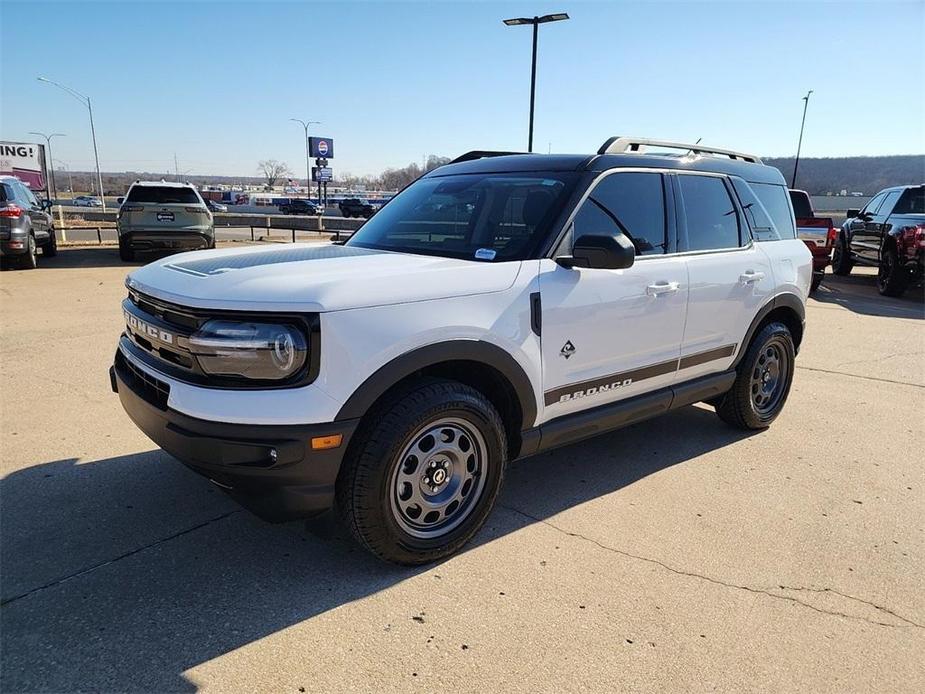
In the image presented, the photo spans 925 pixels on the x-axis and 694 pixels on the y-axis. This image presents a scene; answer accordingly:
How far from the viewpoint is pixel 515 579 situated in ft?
9.50

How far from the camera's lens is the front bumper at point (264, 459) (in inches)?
95.8

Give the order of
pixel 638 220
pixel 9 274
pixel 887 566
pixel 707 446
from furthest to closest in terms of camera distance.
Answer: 1. pixel 9 274
2. pixel 707 446
3. pixel 638 220
4. pixel 887 566

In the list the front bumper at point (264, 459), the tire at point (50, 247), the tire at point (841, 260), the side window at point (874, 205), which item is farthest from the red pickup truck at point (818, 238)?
the tire at point (50, 247)

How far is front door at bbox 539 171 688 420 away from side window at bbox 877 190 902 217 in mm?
11775

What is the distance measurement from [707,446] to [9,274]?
40.2 feet

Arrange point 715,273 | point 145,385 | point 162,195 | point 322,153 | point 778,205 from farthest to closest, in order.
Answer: point 322,153 < point 162,195 < point 778,205 < point 715,273 < point 145,385

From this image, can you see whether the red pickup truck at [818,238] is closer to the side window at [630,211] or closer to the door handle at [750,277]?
the door handle at [750,277]

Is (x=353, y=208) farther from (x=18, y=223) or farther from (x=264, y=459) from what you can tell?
(x=264, y=459)

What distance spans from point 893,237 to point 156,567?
13.8 metres

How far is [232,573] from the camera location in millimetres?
2850

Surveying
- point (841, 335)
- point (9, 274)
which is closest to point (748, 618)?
point (841, 335)

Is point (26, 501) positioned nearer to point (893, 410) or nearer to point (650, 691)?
point (650, 691)

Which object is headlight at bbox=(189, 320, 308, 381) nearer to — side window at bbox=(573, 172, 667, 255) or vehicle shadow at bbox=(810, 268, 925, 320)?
side window at bbox=(573, 172, 667, 255)

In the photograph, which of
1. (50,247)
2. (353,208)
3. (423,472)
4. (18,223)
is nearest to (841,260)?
(423,472)
